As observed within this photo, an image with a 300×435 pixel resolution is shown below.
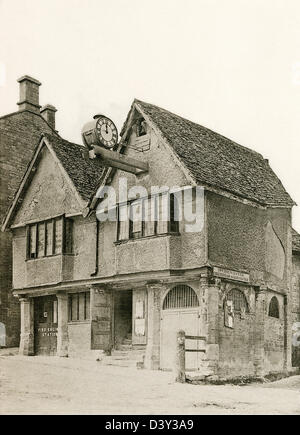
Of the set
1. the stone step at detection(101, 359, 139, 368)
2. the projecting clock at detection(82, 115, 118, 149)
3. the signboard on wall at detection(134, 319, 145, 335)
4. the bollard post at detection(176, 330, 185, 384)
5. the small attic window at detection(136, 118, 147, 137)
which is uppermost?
the small attic window at detection(136, 118, 147, 137)

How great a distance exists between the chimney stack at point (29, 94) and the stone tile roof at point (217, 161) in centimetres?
887

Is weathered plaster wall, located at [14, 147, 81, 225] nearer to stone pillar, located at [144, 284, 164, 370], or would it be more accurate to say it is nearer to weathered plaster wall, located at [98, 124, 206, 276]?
weathered plaster wall, located at [98, 124, 206, 276]

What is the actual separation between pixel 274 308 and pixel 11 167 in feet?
40.4

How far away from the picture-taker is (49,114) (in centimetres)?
3086

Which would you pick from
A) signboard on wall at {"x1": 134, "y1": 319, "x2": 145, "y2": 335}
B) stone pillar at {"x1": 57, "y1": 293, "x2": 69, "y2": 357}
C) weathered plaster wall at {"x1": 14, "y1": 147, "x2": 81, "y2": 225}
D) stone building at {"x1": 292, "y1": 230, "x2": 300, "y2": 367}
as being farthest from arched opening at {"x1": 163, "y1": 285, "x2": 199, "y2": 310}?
stone building at {"x1": 292, "y1": 230, "x2": 300, "y2": 367}

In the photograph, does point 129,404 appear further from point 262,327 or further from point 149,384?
point 262,327

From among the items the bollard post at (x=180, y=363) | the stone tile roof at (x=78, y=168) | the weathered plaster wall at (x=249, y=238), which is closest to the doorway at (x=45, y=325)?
the stone tile roof at (x=78, y=168)

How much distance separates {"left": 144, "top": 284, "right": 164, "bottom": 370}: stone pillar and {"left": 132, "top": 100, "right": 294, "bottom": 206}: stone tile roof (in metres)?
3.97

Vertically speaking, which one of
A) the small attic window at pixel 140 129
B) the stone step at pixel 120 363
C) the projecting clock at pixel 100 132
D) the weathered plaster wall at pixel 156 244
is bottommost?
the stone step at pixel 120 363

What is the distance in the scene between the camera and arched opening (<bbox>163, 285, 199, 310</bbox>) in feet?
66.2

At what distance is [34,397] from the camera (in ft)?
43.5

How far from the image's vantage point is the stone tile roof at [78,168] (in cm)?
2345

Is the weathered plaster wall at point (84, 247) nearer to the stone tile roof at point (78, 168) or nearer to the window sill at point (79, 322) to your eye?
the stone tile roof at point (78, 168)
